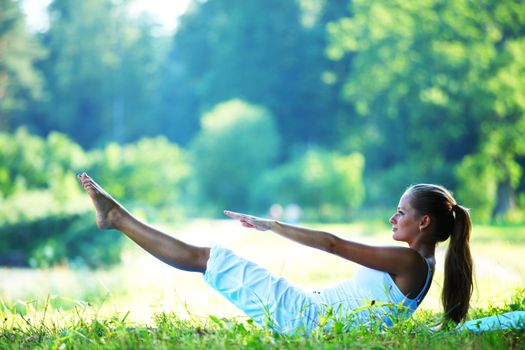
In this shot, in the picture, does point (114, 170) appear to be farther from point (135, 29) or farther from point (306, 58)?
point (135, 29)

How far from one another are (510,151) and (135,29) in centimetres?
1729

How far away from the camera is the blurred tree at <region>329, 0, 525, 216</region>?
711 inches

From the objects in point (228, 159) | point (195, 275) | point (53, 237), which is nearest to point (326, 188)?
point (228, 159)

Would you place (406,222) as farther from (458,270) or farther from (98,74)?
(98,74)

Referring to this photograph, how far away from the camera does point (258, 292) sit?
2656 mm

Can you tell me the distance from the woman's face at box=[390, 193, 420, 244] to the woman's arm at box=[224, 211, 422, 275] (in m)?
0.12

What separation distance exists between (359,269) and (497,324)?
559 millimetres

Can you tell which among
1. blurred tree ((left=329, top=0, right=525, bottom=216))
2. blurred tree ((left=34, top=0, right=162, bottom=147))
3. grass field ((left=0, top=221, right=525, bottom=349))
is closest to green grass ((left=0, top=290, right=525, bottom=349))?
grass field ((left=0, top=221, right=525, bottom=349))

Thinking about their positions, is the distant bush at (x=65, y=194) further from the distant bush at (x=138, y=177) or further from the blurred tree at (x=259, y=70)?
the blurred tree at (x=259, y=70)

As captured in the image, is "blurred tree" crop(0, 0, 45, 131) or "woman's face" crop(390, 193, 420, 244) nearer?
"woman's face" crop(390, 193, 420, 244)

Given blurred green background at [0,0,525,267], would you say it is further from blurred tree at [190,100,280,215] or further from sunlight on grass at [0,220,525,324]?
sunlight on grass at [0,220,525,324]

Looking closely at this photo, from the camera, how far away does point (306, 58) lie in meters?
26.9

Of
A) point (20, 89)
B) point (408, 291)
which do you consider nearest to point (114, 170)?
point (408, 291)

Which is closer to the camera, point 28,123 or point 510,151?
point 510,151
